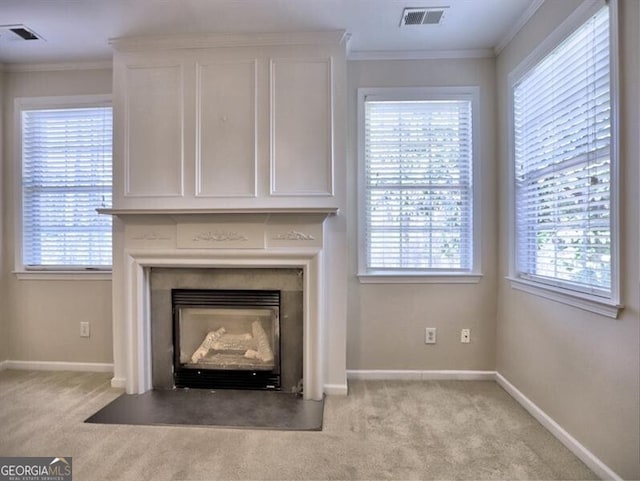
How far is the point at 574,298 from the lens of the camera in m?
1.91

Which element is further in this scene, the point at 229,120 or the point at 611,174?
the point at 229,120

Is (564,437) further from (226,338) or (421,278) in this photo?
(226,338)

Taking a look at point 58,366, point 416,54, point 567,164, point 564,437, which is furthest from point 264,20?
point 58,366

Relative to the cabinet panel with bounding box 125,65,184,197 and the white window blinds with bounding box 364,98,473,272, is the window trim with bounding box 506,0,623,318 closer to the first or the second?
the white window blinds with bounding box 364,98,473,272

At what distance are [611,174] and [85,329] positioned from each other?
12.4 ft

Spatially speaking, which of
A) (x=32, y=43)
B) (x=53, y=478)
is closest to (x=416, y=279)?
(x=53, y=478)

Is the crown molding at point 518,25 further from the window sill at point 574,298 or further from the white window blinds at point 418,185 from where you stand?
the window sill at point 574,298

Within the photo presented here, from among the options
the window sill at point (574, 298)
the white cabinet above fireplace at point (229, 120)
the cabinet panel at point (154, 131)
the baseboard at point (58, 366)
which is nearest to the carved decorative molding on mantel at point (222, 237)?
the white cabinet above fireplace at point (229, 120)

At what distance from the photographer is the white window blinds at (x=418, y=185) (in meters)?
2.89

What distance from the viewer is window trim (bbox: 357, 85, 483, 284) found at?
2863 mm

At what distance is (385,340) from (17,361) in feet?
10.5

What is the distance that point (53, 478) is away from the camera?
1.74 metres

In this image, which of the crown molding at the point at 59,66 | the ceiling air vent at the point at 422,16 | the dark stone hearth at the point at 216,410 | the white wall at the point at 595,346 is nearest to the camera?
the white wall at the point at 595,346

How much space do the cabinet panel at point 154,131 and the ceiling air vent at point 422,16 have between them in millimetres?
1641
